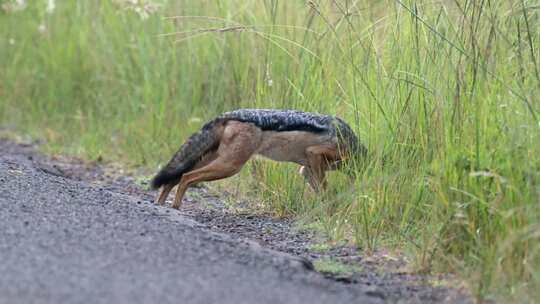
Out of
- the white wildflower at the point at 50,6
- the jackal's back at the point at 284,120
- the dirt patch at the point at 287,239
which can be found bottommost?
the dirt patch at the point at 287,239

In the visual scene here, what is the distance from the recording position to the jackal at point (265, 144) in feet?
27.6

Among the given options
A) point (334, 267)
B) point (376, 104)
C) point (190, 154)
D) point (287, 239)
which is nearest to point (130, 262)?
point (334, 267)

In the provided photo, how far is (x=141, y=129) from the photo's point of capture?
37.4ft

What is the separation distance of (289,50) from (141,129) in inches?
96.9

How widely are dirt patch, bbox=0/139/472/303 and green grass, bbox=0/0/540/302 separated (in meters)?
0.16

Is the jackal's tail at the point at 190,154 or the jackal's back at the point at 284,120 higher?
the jackal's back at the point at 284,120

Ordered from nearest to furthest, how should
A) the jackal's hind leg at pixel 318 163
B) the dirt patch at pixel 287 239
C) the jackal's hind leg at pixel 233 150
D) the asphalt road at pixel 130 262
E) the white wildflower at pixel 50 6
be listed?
the asphalt road at pixel 130 262 < the dirt patch at pixel 287 239 < the jackal's hind leg at pixel 233 150 < the jackal's hind leg at pixel 318 163 < the white wildflower at pixel 50 6

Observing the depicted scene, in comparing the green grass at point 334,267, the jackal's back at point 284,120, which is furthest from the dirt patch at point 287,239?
the jackal's back at point 284,120

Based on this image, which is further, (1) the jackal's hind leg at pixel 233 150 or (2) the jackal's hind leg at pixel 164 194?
(2) the jackal's hind leg at pixel 164 194

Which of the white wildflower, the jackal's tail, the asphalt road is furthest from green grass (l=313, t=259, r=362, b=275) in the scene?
the white wildflower

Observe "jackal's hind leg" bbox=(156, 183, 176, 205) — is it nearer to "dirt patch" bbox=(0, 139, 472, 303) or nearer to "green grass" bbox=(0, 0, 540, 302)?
"dirt patch" bbox=(0, 139, 472, 303)

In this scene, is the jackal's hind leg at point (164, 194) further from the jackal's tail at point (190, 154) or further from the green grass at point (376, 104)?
the green grass at point (376, 104)

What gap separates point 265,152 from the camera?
857cm

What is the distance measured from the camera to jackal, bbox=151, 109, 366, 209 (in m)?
8.42
